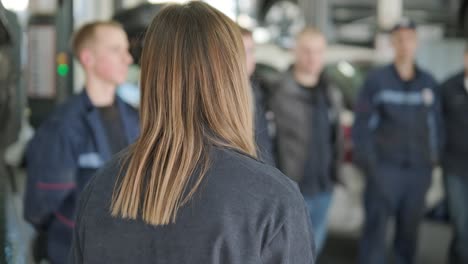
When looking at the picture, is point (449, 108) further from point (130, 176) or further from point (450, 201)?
point (130, 176)

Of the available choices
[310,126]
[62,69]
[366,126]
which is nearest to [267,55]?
[62,69]

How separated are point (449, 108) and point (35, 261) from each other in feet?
10.9

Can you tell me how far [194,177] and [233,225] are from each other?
13 cm

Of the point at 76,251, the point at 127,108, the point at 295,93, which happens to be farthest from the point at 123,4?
the point at 76,251

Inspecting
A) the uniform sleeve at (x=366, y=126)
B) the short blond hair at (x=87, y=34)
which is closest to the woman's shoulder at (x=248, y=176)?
the short blond hair at (x=87, y=34)

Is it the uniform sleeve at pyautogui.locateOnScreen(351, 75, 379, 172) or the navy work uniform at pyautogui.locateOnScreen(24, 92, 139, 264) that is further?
the uniform sleeve at pyautogui.locateOnScreen(351, 75, 379, 172)

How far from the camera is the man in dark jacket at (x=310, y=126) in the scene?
5.42 meters

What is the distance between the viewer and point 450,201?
19.1ft

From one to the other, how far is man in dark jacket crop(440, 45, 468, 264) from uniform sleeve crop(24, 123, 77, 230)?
3.08 meters

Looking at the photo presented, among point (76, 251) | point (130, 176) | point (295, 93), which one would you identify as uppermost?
point (130, 176)

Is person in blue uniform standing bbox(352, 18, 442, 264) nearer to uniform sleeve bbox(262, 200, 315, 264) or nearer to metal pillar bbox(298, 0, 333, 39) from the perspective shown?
uniform sleeve bbox(262, 200, 315, 264)

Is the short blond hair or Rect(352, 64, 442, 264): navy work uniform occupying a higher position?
the short blond hair

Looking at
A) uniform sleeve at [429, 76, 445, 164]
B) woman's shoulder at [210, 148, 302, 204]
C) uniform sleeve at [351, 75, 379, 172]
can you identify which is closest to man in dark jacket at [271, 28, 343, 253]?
uniform sleeve at [351, 75, 379, 172]

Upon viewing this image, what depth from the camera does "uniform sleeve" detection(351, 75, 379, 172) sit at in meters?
5.71
